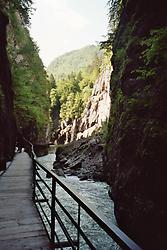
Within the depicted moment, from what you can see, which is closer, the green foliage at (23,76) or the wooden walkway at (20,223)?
the wooden walkway at (20,223)

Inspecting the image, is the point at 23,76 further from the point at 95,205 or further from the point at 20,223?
the point at 20,223

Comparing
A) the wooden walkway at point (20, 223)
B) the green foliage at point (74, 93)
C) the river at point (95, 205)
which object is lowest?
the river at point (95, 205)

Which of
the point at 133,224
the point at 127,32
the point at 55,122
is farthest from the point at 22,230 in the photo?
the point at 55,122

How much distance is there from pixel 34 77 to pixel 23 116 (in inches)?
329

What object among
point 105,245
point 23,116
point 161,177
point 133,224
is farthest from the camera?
point 23,116

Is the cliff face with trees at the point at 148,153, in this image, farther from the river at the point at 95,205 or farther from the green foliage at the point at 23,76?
the green foliage at the point at 23,76

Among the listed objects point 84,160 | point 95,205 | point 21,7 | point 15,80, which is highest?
point 21,7

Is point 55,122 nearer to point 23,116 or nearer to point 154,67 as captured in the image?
point 23,116

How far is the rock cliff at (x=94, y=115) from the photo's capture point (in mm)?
54784

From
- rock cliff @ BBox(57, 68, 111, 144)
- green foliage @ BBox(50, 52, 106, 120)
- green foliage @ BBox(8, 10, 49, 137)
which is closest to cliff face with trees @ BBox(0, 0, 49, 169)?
green foliage @ BBox(8, 10, 49, 137)

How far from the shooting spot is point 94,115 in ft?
207

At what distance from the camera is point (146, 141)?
6.68 meters

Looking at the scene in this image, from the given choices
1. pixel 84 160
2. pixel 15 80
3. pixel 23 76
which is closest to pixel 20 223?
pixel 84 160

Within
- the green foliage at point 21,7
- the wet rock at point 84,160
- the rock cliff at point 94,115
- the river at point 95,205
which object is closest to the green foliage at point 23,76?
the green foliage at point 21,7
